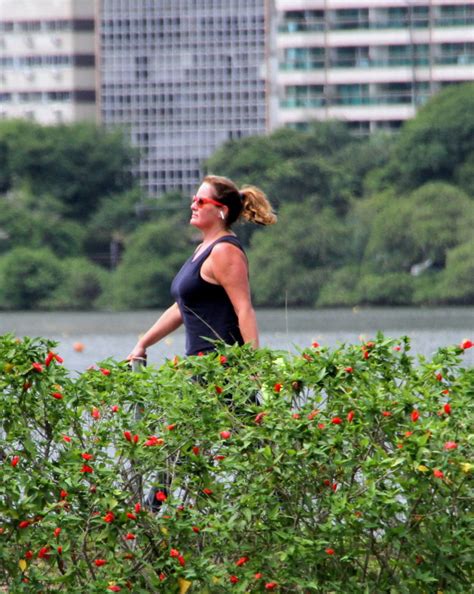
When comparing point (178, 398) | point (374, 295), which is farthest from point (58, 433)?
point (374, 295)

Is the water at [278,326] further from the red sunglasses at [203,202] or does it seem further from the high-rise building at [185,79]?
the high-rise building at [185,79]

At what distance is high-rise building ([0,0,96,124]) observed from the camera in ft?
414

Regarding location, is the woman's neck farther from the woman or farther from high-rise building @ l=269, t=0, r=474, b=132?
high-rise building @ l=269, t=0, r=474, b=132

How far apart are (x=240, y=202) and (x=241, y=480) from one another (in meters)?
1.89

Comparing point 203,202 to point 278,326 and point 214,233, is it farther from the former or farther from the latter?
point 278,326

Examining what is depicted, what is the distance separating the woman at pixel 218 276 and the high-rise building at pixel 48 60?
118248 mm

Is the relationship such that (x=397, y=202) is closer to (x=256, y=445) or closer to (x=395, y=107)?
(x=395, y=107)

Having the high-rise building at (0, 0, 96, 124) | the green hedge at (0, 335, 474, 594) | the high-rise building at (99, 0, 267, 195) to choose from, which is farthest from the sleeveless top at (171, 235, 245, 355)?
the high-rise building at (0, 0, 96, 124)

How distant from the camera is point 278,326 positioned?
65500mm

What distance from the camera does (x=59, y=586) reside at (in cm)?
594

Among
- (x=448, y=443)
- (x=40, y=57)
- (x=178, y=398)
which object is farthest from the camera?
(x=40, y=57)

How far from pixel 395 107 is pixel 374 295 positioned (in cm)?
4279

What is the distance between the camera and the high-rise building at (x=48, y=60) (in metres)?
126

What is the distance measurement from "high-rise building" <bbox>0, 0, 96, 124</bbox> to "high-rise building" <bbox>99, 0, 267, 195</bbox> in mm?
5161
